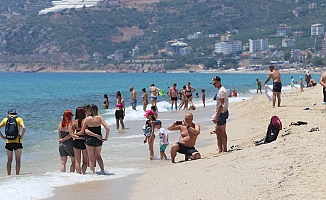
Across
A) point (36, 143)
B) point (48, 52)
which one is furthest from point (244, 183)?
point (48, 52)

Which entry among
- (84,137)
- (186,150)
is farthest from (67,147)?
(186,150)

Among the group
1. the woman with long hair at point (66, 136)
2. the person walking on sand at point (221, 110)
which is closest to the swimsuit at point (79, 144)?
the woman with long hair at point (66, 136)

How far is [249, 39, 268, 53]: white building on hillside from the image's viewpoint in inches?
7416

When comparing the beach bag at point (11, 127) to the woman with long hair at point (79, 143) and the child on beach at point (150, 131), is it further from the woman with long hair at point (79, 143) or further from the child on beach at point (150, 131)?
the child on beach at point (150, 131)

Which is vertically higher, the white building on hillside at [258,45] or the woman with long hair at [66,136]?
the white building on hillside at [258,45]

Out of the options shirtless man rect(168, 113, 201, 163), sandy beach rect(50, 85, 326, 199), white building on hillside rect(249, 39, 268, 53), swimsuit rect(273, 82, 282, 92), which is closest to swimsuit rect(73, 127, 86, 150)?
sandy beach rect(50, 85, 326, 199)

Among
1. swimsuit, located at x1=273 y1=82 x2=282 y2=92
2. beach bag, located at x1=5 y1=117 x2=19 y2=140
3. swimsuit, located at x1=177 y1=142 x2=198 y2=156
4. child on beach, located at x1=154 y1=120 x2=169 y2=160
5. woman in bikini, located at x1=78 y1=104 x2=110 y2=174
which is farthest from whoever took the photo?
swimsuit, located at x1=273 y1=82 x2=282 y2=92

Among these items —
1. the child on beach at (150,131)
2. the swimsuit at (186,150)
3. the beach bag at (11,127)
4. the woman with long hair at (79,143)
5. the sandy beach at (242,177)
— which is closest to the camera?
the sandy beach at (242,177)

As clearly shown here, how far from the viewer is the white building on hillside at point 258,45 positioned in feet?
618

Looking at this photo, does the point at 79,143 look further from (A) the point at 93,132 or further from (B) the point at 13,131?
(B) the point at 13,131

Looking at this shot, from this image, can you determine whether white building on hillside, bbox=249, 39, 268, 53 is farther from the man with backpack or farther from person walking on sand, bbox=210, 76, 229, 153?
the man with backpack

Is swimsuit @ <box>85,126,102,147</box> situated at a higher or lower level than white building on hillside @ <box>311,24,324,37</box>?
lower

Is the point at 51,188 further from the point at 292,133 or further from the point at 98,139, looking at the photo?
the point at 292,133

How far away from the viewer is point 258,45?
19038 centimetres
